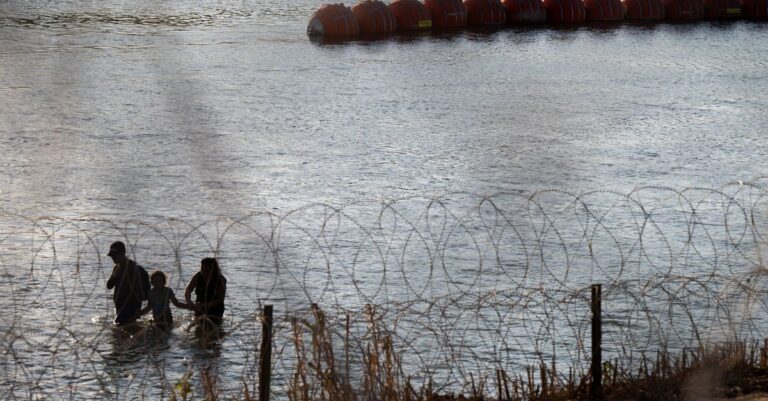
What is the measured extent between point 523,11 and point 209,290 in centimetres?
2968

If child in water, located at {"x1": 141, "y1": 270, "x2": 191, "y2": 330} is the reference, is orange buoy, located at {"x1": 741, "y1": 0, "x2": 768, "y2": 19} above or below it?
above

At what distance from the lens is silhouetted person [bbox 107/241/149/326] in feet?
41.7

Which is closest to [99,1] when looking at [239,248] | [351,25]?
[351,25]

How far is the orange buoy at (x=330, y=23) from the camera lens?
3672 centimetres

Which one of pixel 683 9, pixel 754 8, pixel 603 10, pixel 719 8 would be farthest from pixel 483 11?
pixel 754 8

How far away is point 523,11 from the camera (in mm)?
40844

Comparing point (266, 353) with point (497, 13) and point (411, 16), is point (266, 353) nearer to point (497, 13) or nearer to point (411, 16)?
point (411, 16)

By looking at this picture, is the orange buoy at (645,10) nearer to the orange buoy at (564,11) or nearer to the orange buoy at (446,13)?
the orange buoy at (564,11)

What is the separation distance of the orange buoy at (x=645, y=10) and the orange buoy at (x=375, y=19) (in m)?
9.22

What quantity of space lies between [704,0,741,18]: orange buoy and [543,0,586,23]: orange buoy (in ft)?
15.4

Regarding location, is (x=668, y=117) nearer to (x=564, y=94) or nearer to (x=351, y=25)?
(x=564, y=94)

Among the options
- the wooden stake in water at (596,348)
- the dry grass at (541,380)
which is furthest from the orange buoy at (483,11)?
the wooden stake in water at (596,348)

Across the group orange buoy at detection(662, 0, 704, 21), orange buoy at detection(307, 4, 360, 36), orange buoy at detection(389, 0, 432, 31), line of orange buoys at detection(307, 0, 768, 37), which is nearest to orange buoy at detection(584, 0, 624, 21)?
line of orange buoys at detection(307, 0, 768, 37)

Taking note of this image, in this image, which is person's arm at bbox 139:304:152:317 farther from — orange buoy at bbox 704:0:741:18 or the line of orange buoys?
orange buoy at bbox 704:0:741:18
